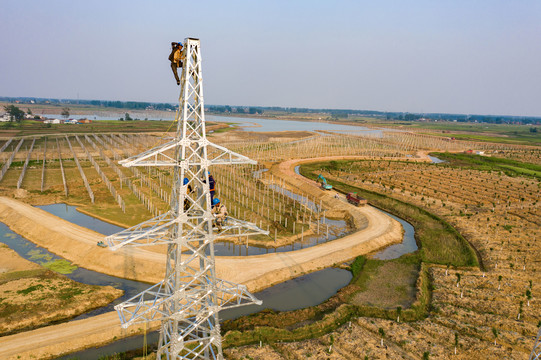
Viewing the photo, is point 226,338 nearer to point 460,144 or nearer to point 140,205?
point 140,205

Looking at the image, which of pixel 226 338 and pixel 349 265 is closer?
pixel 226 338

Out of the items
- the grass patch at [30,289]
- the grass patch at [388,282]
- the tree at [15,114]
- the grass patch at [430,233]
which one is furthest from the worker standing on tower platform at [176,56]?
the tree at [15,114]

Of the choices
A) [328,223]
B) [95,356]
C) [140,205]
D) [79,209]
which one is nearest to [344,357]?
[95,356]

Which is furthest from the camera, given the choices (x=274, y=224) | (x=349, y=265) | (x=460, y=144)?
(x=460, y=144)

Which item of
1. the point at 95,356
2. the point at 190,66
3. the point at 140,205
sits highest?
the point at 190,66

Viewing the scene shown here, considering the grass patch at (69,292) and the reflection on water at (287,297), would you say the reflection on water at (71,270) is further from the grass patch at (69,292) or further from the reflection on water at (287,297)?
the reflection on water at (287,297)

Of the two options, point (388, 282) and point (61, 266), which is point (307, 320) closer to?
point (388, 282)

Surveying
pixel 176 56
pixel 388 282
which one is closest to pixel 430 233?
pixel 388 282

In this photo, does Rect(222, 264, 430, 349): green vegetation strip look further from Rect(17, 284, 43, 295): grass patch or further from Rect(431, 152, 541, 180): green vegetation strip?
Rect(431, 152, 541, 180): green vegetation strip
